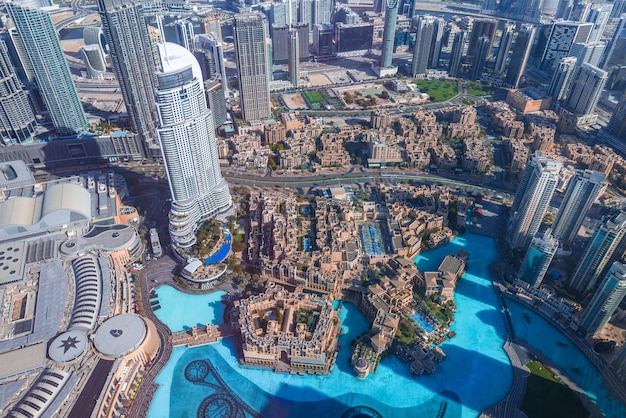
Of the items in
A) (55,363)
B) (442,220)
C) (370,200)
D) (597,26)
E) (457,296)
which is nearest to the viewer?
(55,363)

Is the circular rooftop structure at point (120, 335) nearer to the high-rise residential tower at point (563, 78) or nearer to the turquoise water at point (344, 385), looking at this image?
the turquoise water at point (344, 385)

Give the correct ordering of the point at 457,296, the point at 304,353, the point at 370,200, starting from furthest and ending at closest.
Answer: the point at 370,200
the point at 457,296
the point at 304,353

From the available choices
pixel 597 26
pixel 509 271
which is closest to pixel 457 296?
pixel 509 271

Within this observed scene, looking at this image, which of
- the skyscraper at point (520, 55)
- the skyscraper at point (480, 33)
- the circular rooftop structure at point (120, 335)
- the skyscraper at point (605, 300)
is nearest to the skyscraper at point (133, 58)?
the circular rooftop structure at point (120, 335)

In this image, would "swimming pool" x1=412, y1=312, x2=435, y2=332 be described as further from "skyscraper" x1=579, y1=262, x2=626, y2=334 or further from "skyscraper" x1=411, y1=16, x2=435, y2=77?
"skyscraper" x1=411, y1=16, x2=435, y2=77

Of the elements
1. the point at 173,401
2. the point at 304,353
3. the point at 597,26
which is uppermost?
the point at 597,26

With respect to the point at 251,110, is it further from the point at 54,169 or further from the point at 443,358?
the point at 443,358

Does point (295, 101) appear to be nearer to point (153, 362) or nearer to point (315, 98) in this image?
point (315, 98)

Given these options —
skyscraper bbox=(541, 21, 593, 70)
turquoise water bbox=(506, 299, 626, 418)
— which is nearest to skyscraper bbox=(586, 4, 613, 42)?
skyscraper bbox=(541, 21, 593, 70)
